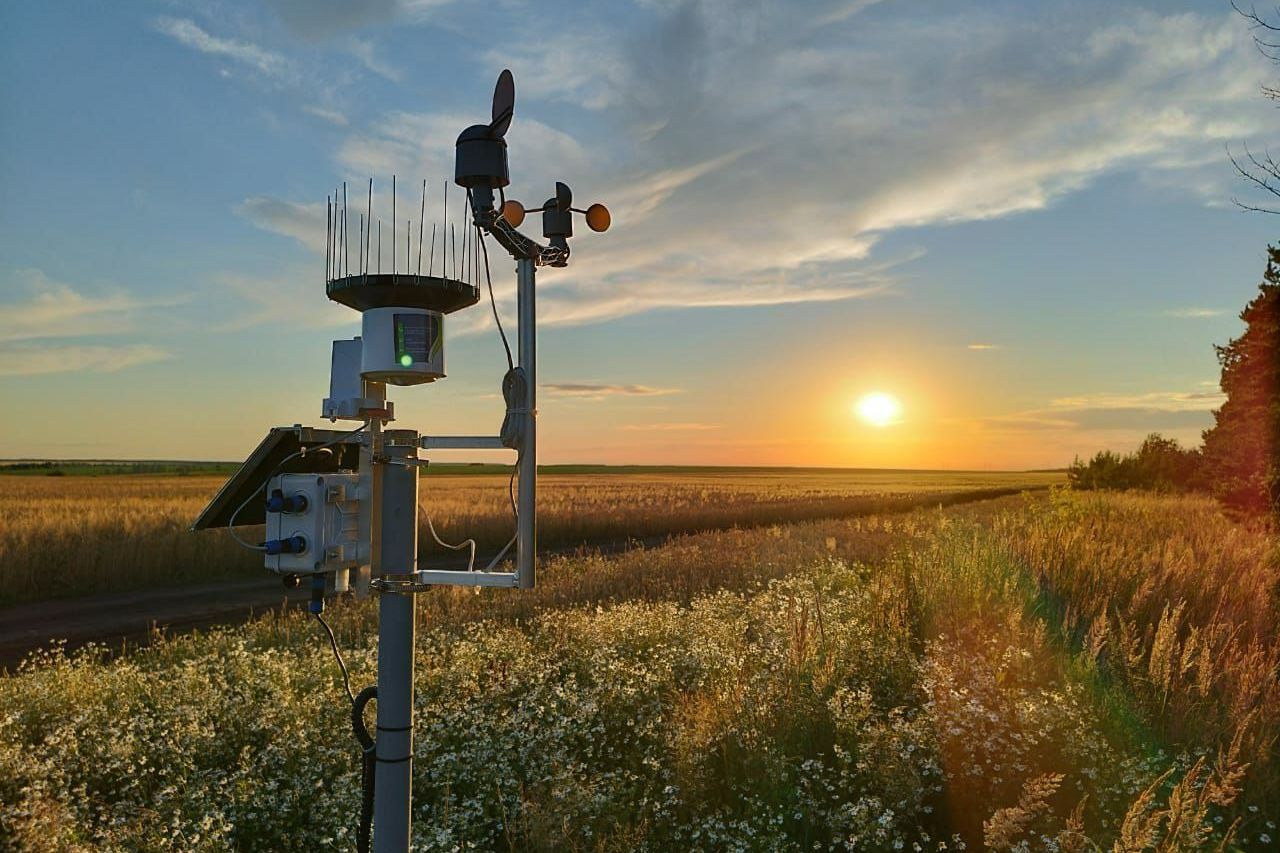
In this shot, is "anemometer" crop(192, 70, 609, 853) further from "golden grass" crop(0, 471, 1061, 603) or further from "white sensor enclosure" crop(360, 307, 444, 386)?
"golden grass" crop(0, 471, 1061, 603)

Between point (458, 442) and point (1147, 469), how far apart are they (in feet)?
173

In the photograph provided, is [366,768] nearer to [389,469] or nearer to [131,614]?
[389,469]

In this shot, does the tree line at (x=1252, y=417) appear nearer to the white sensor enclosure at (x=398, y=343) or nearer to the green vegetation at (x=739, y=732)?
the green vegetation at (x=739, y=732)

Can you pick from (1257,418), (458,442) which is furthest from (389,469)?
(1257,418)

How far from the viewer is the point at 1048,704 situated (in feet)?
20.0

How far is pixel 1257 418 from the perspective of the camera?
21.7 meters

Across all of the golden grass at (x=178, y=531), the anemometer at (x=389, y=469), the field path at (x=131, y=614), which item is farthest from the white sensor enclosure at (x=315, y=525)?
the golden grass at (x=178, y=531)

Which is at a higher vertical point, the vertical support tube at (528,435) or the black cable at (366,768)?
the vertical support tube at (528,435)

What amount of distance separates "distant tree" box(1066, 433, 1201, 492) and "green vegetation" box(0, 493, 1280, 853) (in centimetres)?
4187

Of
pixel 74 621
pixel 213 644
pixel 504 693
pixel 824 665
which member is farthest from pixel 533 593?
pixel 74 621

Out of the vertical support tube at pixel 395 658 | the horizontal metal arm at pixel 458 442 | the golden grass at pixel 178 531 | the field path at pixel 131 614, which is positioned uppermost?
the horizontal metal arm at pixel 458 442

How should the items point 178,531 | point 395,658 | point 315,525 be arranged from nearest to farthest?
point 315,525, point 395,658, point 178,531

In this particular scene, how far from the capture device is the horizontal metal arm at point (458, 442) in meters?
4.26

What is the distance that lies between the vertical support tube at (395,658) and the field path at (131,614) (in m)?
8.95
